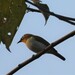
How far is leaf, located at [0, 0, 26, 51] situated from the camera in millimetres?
1583

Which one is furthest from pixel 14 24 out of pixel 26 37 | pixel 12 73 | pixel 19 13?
pixel 26 37

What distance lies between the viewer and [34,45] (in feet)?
27.8

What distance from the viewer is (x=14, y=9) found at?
1649 millimetres

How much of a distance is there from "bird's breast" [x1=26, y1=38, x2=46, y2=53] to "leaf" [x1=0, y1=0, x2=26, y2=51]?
633 cm

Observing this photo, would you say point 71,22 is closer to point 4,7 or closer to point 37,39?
point 4,7

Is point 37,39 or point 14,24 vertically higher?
point 14,24

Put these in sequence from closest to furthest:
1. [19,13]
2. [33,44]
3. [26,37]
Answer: [19,13] → [33,44] → [26,37]

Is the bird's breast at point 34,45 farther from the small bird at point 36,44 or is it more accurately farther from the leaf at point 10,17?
the leaf at point 10,17

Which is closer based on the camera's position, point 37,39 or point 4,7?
point 4,7

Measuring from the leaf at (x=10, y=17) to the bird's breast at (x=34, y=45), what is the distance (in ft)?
20.8

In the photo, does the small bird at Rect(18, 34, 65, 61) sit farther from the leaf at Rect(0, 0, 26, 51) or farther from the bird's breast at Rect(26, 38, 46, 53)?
the leaf at Rect(0, 0, 26, 51)

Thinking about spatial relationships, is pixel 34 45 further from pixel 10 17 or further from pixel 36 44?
pixel 10 17

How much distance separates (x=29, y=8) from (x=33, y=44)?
6729 millimetres

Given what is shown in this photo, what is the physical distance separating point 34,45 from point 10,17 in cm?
682
